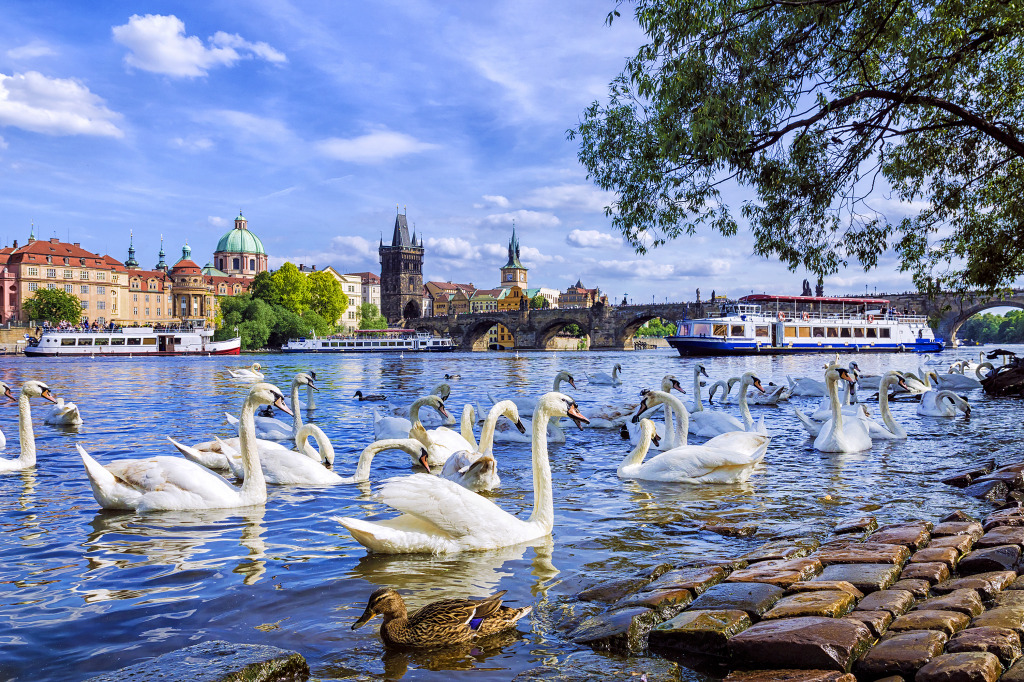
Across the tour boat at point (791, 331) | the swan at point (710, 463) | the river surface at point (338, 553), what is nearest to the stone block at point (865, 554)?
the river surface at point (338, 553)

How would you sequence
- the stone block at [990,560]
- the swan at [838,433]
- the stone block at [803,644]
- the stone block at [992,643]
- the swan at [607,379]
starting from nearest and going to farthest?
the stone block at [992,643] → the stone block at [803,644] → the stone block at [990,560] → the swan at [838,433] → the swan at [607,379]

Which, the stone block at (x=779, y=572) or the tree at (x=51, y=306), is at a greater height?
the tree at (x=51, y=306)

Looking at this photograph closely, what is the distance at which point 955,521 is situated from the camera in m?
4.48

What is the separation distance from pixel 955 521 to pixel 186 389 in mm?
21362

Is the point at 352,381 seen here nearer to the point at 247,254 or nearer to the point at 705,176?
the point at 705,176

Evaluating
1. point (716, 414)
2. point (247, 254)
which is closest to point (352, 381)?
point (716, 414)

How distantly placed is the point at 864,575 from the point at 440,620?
6.35ft

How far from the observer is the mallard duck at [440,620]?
309cm

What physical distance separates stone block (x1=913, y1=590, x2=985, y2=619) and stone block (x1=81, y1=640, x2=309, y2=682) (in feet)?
8.06

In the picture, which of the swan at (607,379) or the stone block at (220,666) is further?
the swan at (607,379)

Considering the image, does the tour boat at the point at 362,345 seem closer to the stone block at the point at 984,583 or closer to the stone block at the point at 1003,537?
the stone block at the point at 1003,537

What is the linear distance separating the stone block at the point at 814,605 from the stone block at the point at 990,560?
2.47 feet

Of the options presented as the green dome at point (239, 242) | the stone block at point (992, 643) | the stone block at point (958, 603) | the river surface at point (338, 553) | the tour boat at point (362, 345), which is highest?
the green dome at point (239, 242)

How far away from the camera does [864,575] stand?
3.33 m
